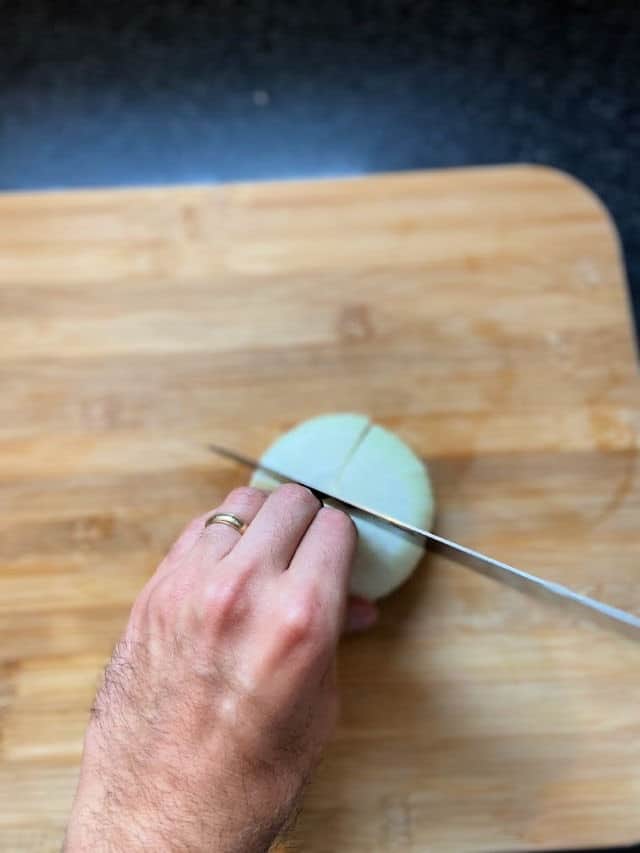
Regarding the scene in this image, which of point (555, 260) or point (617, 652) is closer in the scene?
point (617, 652)

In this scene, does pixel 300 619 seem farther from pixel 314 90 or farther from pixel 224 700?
pixel 314 90

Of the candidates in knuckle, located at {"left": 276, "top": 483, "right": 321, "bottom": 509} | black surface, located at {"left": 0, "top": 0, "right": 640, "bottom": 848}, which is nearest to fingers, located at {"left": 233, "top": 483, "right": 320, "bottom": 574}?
knuckle, located at {"left": 276, "top": 483, "right": 321, "bottom": 509}

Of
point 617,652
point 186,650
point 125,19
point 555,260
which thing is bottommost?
point 617,652

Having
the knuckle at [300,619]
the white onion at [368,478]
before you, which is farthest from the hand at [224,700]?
the white onion at [368,478]

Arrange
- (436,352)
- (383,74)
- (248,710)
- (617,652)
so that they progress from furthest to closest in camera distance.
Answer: (383,74) < (436,352) < (617,652) < (248,710)

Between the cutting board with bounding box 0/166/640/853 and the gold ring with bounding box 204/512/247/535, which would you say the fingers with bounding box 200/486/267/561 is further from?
the cutting board with bounding box 0/166/640/853

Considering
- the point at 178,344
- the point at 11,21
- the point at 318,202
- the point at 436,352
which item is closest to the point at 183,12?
the point at 11,21

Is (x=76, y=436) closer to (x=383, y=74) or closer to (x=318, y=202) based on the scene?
(x=318, y=202)

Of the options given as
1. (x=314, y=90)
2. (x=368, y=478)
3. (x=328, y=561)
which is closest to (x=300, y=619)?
(x=328, y=561)
